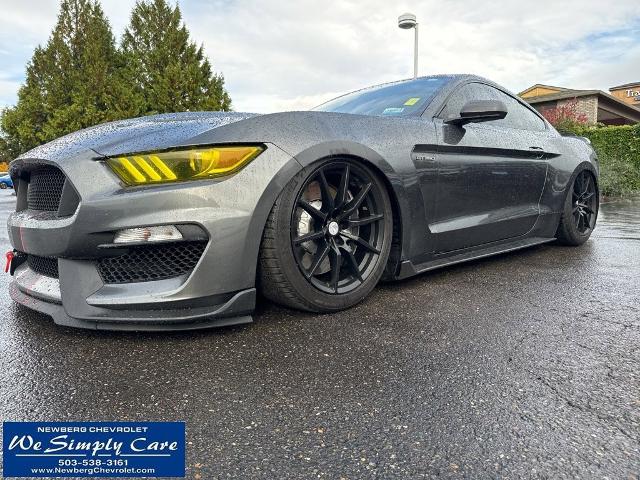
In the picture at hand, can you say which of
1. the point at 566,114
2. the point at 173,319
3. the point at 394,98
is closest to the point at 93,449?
the point at 173,319

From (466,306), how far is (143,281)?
4.82 feet

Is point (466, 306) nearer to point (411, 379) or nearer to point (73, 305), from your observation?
point (411, 379)

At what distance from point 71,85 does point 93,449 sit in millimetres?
29179

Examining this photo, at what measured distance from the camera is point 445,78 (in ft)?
10.2

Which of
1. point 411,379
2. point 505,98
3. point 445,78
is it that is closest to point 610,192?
point 505,98

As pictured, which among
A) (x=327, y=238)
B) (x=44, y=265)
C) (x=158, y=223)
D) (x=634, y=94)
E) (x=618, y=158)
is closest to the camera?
(x=158, y=223)

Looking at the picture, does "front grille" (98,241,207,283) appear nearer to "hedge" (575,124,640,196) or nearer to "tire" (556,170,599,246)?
"tire" (556,170,599,246)

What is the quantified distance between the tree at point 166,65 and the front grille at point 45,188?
978 inches

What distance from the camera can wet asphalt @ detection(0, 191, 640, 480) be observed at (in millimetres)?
1137

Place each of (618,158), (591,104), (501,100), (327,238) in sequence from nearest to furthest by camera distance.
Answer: (327,238) → (501,100) → (618,158) → (591,104)

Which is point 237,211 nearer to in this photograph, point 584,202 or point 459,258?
point 459,258

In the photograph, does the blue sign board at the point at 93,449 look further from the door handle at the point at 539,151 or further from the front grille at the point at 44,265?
the door handle at the point at 539,151

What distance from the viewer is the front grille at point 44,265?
1972 millimetres

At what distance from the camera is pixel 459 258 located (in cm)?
285
